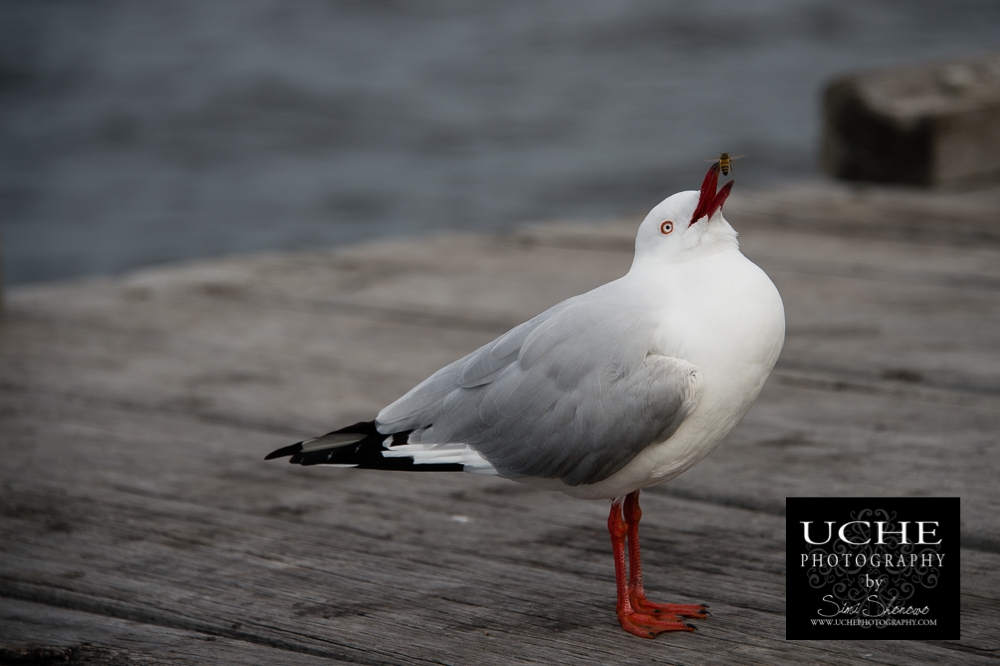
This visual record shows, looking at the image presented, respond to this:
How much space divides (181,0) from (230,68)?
2706 millimetres

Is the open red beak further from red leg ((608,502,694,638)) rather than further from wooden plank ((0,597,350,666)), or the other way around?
wooden plank ((0,597,350,666))

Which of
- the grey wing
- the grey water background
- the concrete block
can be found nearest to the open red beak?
the grey wing

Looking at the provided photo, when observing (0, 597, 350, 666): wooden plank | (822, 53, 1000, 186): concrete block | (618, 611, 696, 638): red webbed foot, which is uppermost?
(822, 53, 1000, 186): concrete block

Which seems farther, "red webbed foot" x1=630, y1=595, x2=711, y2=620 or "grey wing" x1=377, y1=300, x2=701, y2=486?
"red webbed foot" x1=630, y1=595, x2=711, y2=620

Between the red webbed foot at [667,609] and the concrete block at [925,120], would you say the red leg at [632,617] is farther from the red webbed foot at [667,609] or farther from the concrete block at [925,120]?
the concrete block at [925,120]

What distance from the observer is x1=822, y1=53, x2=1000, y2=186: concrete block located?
429cm

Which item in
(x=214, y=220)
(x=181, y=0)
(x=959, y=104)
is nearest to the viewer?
(x=959, y=104)

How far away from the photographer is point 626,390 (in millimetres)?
1695

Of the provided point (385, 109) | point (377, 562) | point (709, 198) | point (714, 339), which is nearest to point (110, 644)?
point (377, 562)

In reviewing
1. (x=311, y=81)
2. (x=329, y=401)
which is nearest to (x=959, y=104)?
(x=329, y=401)


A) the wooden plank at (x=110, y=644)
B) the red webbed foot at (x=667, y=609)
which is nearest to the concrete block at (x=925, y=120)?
the red webbed foot at (x=667, y=609)

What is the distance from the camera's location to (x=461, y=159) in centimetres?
902

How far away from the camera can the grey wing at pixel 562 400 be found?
5.50 feet

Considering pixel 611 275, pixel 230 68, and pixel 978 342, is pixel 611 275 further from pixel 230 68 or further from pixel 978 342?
pixel 230 68
